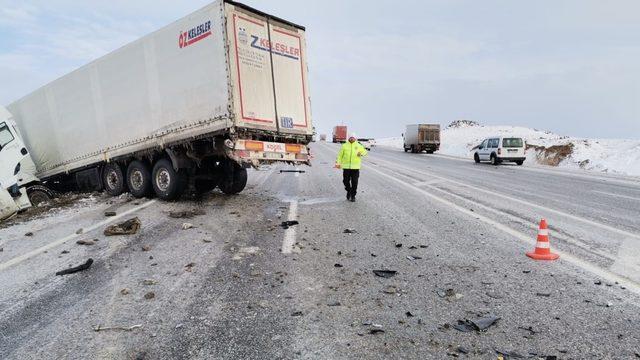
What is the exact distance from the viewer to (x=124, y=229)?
7.55 meters

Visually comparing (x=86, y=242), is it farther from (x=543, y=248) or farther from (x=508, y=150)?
(x=508, y=150)

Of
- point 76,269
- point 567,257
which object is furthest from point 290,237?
point 567,257

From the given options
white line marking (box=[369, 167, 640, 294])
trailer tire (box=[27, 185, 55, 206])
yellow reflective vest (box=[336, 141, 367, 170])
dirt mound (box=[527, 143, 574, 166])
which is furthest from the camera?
dirt mound (box=[527, 143, 574, 166])

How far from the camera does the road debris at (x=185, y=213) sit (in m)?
8.87

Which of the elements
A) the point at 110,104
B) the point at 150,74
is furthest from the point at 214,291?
the point at 110,104

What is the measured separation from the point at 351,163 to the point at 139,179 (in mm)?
5586

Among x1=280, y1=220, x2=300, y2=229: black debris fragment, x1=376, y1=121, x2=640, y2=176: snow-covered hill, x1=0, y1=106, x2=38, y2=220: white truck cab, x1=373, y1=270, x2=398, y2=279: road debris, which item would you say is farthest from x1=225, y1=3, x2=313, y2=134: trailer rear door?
x1=376, y1=121, x2=640, y2=176: snow-covered hill

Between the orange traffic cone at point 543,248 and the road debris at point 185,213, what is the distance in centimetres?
627

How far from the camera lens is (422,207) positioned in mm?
9383

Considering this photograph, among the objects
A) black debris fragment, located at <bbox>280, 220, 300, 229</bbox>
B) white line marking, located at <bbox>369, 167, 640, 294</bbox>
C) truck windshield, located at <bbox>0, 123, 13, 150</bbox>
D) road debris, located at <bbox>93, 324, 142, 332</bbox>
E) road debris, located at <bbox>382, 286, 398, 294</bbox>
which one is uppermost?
truck windshield, located at <bbox>0, 123, 13, 150</bbox>

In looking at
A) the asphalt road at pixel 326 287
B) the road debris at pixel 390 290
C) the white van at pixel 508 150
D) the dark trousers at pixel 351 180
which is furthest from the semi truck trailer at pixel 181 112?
the white van at pixel 508 150

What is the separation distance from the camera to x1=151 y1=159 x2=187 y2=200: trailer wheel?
411 inches

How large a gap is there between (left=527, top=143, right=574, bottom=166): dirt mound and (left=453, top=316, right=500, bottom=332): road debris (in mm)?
28784

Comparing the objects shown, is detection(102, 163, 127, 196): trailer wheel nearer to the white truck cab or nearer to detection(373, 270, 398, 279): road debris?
Result: the white truck cab
